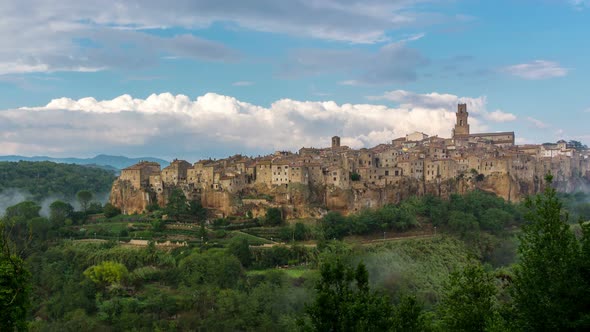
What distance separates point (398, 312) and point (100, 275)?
30.1 m

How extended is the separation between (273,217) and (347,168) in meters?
9.71

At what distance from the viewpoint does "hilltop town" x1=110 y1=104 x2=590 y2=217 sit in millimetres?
52031

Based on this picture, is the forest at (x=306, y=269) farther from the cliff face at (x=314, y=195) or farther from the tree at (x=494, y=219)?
the cliff face at (x=314, y=195)

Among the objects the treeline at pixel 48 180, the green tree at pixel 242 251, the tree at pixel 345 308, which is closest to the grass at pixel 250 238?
the green tree at pixel 242 251

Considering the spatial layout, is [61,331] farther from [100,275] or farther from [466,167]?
[466,167]

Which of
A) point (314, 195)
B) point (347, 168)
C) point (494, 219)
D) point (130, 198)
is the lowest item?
point (494, 219)

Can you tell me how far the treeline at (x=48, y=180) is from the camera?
82250mm

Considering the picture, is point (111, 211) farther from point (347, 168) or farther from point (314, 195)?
point (347, 168)

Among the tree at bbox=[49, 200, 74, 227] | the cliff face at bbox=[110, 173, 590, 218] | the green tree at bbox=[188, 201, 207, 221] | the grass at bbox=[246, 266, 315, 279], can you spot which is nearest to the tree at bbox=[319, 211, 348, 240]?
the cliff face at bbox=[110, 173, 590, 218]

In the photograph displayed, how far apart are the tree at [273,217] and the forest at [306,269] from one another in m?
0.12

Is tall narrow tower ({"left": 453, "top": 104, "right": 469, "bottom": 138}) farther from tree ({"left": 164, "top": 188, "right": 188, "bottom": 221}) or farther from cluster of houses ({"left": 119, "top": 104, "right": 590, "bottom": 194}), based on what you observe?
tree ({"left": 164, "top": 188, "right": 188, "bottom": 221})

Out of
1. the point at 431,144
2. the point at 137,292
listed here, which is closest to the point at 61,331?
the point at 137,292

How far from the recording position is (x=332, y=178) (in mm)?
52656

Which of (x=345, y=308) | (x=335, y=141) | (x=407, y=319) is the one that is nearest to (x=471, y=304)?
(x=407, y=319)
